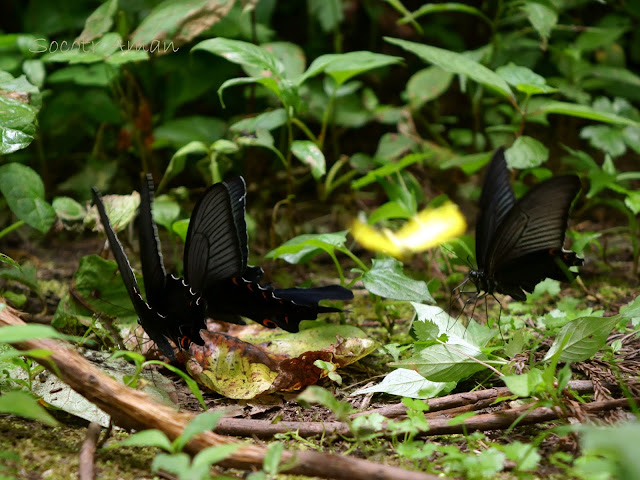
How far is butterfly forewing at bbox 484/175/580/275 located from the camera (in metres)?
1.95

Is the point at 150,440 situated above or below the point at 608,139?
above

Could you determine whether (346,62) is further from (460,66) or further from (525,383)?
(525,383)

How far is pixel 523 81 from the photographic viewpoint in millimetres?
2889

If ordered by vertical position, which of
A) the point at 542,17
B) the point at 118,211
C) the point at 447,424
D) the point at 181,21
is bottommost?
the point at 447,424

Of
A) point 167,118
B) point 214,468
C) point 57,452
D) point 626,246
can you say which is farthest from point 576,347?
point 167,118

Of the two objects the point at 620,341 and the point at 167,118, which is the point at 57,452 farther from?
the point at 167,118

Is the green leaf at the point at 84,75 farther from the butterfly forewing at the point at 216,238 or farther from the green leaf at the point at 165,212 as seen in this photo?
the butterfly forewing at the point at 216,238

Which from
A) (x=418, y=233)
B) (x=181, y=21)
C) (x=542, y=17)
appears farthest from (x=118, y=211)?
(x=542, y=17)

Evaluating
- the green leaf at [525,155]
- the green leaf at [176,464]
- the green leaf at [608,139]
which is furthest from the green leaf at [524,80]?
the green leaf at [176,464]

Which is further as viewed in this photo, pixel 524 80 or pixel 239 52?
pixel 524 80

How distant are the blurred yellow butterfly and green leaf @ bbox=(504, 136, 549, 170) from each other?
40 cm

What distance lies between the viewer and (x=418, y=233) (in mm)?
3090

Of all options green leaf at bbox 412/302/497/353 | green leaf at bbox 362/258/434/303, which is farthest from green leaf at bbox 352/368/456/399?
green leaf at bbox 362/258/434/303

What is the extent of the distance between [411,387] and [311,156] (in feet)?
4.10
